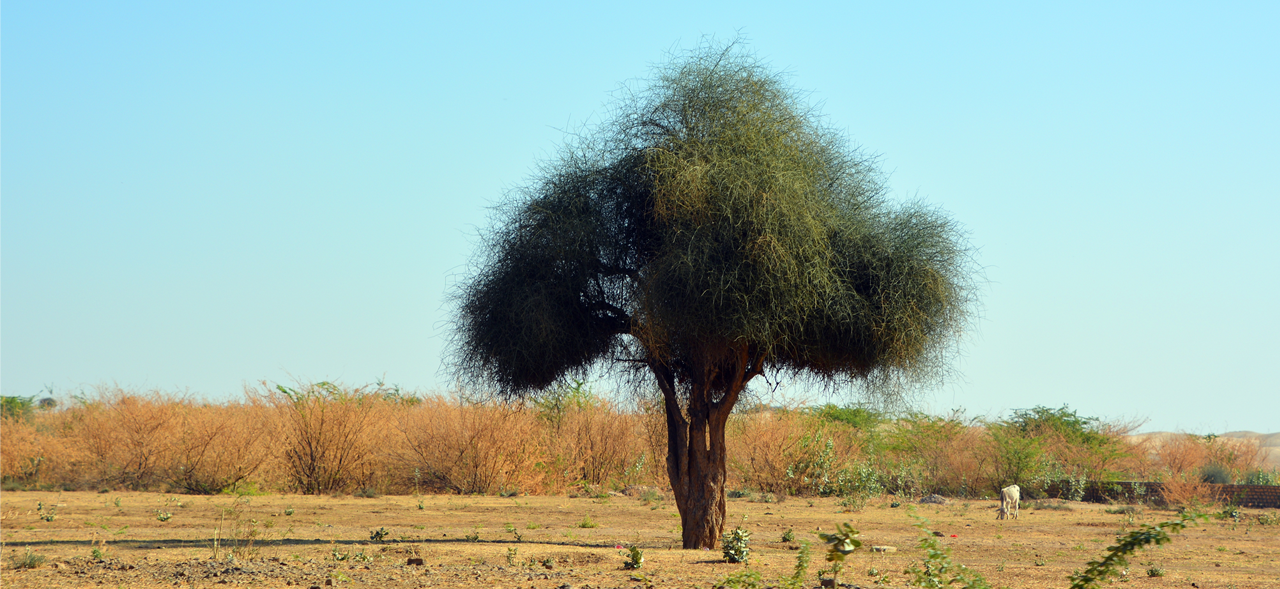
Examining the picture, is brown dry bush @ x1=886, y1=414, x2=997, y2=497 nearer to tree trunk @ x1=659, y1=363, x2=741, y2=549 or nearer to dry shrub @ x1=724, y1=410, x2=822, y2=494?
dry shrub @ x1=724, y1=410, x2=822, y2=494

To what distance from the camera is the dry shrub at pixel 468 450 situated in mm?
24906

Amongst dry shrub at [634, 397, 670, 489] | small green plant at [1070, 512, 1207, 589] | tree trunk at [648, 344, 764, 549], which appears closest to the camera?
small green plant at [1070, 512, 1207, 589]

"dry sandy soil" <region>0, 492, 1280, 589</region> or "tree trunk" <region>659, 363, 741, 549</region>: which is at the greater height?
"tree trunk" <region>659, 363, 741, 549</region>

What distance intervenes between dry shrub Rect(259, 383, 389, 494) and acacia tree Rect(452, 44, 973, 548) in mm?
12578

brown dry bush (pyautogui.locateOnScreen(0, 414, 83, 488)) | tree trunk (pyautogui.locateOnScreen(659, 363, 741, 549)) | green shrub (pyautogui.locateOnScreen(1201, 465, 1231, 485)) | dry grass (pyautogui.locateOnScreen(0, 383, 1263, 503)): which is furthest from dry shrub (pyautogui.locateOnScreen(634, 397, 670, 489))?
green shrub (pyautogui.locateOnScreen(1201, 465, 1231, 485))

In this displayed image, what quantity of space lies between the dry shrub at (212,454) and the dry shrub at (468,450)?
12.4 feet

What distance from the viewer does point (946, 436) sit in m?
31.0

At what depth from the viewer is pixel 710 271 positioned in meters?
10.7

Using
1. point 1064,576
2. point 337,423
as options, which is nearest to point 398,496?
point 337,423

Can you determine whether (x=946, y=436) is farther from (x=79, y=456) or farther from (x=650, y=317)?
(x=79, y=456)

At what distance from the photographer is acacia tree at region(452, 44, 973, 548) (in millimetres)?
10914

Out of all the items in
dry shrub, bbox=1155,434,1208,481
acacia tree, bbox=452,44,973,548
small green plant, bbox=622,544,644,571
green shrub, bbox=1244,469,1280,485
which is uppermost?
acacia tree, bbox=452,44,973,548

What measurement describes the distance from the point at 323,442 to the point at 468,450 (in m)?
3.78

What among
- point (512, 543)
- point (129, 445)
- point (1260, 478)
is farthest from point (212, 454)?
point (1260, 478)
